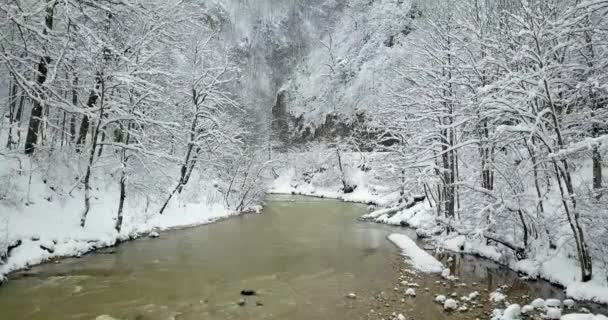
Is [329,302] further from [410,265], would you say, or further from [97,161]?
[97,161]

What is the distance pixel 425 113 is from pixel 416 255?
5.70 meters

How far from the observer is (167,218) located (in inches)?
890

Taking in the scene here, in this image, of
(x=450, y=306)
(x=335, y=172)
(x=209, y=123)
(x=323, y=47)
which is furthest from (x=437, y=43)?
(x=323, y=47)

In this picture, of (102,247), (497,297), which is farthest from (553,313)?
(102,247)

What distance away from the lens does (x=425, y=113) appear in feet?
56.1

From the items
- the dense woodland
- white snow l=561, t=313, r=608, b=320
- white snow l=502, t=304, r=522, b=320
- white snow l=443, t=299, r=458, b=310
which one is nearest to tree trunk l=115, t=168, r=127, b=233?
the dense woodland

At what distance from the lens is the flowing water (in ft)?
32.1

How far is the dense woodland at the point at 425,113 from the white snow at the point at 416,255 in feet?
4.93

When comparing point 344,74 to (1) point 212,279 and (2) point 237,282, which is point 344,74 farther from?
(2) point 237,282

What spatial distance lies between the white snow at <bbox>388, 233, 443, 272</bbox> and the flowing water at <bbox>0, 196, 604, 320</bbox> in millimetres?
476

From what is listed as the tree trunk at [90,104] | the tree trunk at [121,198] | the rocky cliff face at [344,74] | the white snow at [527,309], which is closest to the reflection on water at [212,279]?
the tree trunk at [121,198]

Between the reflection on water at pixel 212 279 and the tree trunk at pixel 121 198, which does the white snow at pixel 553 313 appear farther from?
the tree trunk at pixel 121 198

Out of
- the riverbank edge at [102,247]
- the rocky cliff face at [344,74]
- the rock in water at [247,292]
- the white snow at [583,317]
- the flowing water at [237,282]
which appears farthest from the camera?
the rocky cliff face at [344,74]

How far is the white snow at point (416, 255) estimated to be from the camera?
13.9 metres
